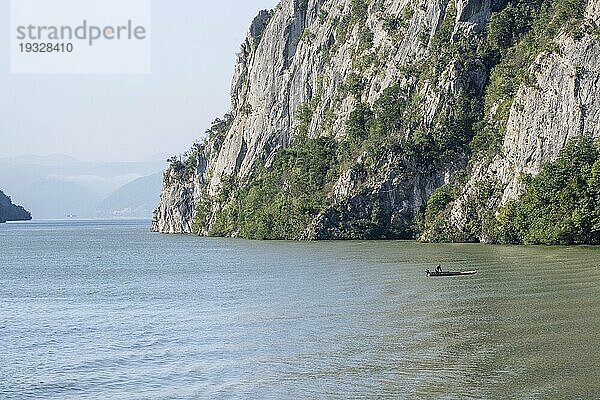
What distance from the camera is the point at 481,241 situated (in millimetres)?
97688

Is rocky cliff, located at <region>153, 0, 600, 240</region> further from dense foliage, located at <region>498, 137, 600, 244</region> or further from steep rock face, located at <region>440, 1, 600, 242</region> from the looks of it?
dense foliage, located at <region>498, 137, 600, 244</region>

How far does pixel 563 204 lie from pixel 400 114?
35.9 metres

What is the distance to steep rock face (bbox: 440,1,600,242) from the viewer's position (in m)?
92.9

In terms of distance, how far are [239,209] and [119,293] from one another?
8485cm

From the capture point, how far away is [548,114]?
314 ft

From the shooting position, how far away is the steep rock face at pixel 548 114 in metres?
92.9

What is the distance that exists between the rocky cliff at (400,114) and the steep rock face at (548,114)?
5.4 inches

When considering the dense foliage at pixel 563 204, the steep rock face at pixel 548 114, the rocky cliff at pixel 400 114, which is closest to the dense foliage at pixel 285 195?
the rocky cliff at pixel 400 114

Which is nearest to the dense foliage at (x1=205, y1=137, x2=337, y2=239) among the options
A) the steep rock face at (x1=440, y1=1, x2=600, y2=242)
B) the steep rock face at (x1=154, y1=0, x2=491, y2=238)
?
the steep rock face at (x1=154, y1=0, x2=491, y2=238)

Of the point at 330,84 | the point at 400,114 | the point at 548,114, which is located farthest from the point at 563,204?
the point at 330,84

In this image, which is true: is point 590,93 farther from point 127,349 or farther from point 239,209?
point 127,349

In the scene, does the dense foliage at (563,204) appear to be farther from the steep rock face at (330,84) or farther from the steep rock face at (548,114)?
the steep rock face at (330,84)

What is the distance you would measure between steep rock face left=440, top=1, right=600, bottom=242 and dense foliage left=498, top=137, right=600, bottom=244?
12.0ft

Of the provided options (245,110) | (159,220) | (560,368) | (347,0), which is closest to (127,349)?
(560,368)
